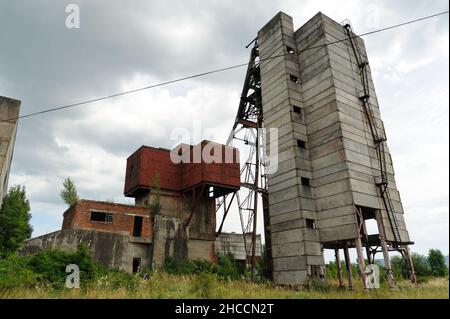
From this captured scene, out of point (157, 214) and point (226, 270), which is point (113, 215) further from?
point (226, 270)

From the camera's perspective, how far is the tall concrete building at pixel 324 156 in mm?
18953

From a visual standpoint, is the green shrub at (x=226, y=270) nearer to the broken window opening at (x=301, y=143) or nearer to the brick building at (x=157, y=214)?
the brick building at (x=157, y=214)

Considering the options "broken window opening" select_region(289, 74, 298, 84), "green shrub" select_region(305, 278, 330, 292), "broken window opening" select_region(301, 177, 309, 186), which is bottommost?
"green shrub" select_region(305, 278, 330, 292)

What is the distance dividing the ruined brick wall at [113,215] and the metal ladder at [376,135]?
1765 centimetres

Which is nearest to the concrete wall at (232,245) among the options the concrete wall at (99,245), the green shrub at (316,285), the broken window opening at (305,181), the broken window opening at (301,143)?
the concrete wall at (99,245)

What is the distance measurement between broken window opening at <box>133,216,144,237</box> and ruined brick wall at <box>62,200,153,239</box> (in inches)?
14.0

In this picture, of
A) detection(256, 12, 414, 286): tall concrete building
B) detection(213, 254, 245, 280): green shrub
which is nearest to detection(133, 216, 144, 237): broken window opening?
detection(213, 254, 245, 280): green shrub

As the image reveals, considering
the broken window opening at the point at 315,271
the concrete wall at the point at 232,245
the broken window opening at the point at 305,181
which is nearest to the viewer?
the broken window opening at the point at 315,271

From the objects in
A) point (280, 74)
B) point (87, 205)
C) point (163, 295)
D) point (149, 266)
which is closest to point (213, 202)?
point (149, 266)

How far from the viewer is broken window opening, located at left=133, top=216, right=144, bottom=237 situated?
1009 inches

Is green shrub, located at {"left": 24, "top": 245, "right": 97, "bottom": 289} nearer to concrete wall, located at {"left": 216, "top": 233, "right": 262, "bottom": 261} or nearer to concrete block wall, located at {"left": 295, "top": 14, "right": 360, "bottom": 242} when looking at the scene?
concrete block wall, located at {"left": 295, "top": 14, "right": 360, "bottom": 242}

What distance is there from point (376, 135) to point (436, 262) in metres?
18.8
